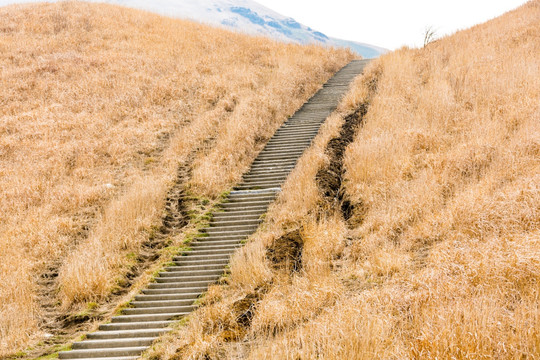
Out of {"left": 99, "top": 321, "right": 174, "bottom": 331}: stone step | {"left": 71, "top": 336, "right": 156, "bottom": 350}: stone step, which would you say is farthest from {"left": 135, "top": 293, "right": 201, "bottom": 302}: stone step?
{"left": 71, "top": 336, "right": 156, "bottom": 350}: stone step

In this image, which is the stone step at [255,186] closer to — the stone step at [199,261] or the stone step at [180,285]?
the stone step at [199,261]

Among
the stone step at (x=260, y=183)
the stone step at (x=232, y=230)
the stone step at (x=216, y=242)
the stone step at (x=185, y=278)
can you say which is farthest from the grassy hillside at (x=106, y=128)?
the stone step at (x=232, y=230)

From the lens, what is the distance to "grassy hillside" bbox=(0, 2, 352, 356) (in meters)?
8.40

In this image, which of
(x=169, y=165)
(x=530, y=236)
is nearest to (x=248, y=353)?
(x=530, y=236)

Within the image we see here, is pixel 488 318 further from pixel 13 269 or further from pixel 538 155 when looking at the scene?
pixel 13 269

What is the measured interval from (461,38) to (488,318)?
19.0 m

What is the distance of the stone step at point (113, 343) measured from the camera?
6.34 m

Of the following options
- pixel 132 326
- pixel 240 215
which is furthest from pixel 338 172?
pixel 132 326

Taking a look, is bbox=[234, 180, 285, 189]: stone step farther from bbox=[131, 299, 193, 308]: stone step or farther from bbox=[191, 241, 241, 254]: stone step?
bbox=[131, 299, 193, 308]: stone step

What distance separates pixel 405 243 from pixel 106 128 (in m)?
11.5

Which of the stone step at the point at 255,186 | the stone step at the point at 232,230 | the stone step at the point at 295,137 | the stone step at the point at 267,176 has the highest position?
the stone step at the point at 295,137

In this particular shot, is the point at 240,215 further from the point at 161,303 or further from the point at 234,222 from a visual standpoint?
the point at 161,303

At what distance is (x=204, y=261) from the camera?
852 cm

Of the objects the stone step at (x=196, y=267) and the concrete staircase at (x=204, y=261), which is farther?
the stone step at (x=196, y=267)
